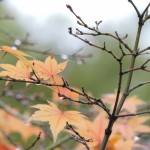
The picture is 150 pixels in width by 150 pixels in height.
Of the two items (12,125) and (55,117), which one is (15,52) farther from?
(12,125)

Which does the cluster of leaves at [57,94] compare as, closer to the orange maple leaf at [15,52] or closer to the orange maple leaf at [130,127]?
the orange maple leaf at [15,52]

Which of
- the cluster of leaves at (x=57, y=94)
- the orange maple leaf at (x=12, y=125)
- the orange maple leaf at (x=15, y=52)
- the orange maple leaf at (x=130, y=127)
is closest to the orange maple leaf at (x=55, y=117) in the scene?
the cluster of leaves at (x=57, y=94)

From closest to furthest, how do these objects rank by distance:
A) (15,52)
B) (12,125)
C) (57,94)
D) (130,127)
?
1. (15,52)
2. (57,94)
3. (130,127)
4. (12,125)

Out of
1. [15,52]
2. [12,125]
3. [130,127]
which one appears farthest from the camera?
[12,125]

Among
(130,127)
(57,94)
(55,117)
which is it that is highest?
(130,127)

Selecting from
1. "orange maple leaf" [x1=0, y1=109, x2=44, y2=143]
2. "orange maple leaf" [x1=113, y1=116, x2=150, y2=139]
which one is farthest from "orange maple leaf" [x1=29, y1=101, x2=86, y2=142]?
"orange maple leaf" [x1=0, y1=109, x2=44, y2=143]

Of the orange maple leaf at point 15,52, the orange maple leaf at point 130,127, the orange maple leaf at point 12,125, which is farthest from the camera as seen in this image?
the orange maple leaf at point 12,125

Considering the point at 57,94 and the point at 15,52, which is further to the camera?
the point at 57,94

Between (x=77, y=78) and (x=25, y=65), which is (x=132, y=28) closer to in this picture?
(x=77, y=78)

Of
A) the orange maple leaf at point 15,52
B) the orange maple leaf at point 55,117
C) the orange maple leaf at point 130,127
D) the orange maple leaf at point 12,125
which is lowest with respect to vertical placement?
the orange maple leaf at point 55,117

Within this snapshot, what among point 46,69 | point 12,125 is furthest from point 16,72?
point 12,125

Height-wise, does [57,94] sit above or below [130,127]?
below
